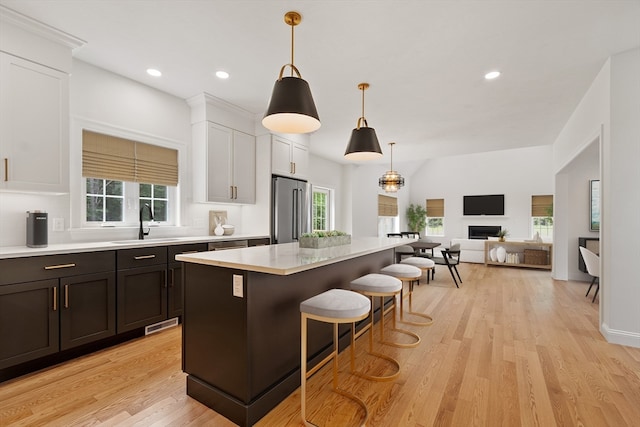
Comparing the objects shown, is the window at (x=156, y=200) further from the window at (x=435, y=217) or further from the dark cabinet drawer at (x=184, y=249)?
the window at (x=435, y=217)

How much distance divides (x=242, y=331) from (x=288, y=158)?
3.50 m

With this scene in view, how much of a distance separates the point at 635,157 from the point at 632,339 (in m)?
1.71

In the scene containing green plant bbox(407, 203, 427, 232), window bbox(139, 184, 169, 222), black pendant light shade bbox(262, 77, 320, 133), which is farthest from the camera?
green plant bbox(407, 203, 427, 232)

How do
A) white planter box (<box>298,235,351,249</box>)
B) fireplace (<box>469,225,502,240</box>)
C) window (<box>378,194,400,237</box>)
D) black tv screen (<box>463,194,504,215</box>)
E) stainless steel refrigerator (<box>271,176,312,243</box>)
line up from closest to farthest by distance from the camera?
white planter box (<box>298,235,351,249</box>) → stainless steel refrigerator (<box>271,176,312,243</box>) → window (<box>378,194,400,237</box>) → black tv screen (<box>463,194,504,215</box>) → fireplace (<box>469,225,502,240</box>)

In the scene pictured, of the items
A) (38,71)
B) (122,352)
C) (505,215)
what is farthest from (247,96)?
(505,215)

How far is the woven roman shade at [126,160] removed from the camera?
3.07 meters

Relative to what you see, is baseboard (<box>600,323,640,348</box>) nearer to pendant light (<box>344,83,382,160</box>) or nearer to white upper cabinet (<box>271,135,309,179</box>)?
pendant light (<box>344,83,382,160</box>)

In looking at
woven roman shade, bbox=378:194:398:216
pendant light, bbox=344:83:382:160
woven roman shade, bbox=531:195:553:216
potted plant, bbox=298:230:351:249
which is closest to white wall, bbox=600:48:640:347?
pendant light, bbox=344:83:382:160

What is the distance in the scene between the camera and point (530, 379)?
221 centimetres

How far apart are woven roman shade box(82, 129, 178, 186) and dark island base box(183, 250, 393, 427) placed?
1.94m

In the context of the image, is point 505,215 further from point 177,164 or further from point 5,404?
point 5,404

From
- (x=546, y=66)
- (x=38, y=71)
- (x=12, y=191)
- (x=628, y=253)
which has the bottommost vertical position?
(x=628, y=253)

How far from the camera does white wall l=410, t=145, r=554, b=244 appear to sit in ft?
30.1

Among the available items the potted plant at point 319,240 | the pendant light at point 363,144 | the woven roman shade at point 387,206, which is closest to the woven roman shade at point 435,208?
the woven roman shade at point 387,206
